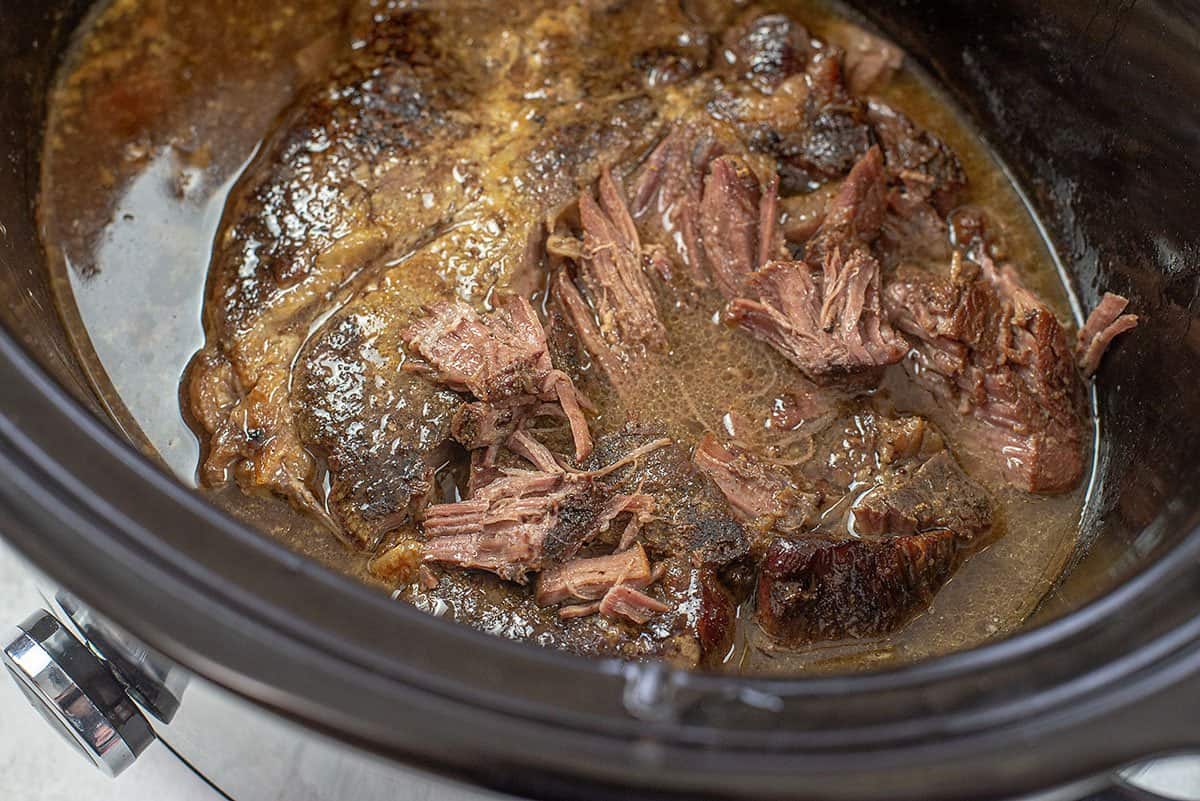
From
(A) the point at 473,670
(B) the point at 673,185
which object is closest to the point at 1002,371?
(B) the point at 673,185

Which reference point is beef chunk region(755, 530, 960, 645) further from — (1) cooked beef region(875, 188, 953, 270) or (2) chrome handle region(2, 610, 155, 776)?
(2) chrome handle region(2, 610, 155, 776)

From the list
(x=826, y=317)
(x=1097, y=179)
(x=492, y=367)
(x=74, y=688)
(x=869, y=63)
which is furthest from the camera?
(x=869, y=63)

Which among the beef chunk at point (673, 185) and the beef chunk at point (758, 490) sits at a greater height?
the beef chunk at point (673, 185)

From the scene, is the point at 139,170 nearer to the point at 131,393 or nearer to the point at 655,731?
the point at 131,393

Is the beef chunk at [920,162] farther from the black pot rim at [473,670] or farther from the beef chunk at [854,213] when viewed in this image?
the black pot rim at [473,670]

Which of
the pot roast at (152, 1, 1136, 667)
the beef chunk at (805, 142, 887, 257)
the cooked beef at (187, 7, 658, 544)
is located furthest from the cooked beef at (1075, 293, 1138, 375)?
the cooked beef at (187, 7, 658, 544)

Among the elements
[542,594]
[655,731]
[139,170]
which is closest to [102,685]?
[542,594]

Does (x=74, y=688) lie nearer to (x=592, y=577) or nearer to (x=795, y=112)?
(x=592, y=577)

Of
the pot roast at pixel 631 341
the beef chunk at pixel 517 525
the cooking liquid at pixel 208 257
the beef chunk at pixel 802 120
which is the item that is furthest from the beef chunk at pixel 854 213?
the beef chunk at pixel 517 525
